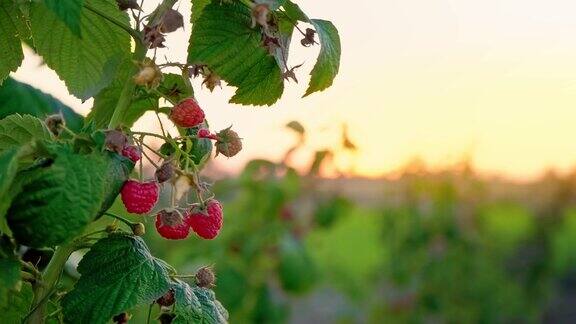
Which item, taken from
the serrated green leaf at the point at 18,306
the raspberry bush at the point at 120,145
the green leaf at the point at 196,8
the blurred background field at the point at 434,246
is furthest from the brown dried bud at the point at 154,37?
the blurred background field at the point at 434,246

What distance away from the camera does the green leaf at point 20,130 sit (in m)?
1.15

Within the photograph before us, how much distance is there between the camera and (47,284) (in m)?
1.14

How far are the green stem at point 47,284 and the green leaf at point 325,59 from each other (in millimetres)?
317

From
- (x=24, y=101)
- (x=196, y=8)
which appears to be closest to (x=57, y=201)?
(x=196, y=8)

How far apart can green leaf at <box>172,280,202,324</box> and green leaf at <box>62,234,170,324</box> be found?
0.02 metres

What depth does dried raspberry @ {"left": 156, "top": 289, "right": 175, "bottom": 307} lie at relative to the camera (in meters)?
1.16

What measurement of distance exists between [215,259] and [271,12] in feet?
10.4

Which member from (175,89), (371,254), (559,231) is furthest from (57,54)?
(559,231)

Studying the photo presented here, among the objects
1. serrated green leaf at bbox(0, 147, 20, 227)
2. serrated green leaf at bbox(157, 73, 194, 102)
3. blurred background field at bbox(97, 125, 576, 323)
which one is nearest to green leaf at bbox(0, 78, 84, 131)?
serrated green leaf at bbox(157, 73, 194, 102)

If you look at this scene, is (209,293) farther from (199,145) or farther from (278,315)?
(278,315)

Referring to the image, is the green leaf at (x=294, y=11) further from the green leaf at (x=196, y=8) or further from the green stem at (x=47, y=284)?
the green stem at (x=47, y=284)

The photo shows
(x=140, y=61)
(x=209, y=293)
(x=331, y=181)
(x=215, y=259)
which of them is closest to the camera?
(x=140, y=61)

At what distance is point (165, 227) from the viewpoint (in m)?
1.13

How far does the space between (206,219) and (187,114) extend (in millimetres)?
124
